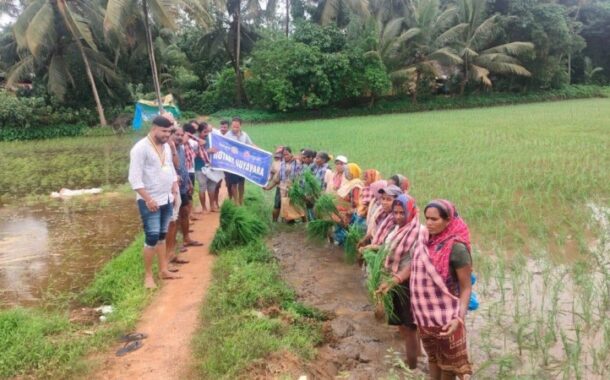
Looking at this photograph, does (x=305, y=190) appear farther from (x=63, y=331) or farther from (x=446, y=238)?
(x=446, y=238)

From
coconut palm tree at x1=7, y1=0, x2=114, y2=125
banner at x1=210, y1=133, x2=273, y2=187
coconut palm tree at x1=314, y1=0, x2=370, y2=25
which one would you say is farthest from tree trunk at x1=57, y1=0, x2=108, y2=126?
banner at x1=210, y1=133, x2=273, y2=187

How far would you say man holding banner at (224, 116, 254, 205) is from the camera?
690 centimetres

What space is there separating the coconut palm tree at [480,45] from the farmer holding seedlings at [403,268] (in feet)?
79.5

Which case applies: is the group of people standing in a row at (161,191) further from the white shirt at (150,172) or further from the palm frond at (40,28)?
the palm frond at (40,28)

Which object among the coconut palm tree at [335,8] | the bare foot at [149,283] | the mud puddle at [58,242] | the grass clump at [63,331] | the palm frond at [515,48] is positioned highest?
the coconut palm tree at [335,8]

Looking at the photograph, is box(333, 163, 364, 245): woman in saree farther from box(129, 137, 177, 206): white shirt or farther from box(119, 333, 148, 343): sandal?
box(119, 333, 148, 343): sandal

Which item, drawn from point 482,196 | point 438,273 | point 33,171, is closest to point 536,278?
point 438,273

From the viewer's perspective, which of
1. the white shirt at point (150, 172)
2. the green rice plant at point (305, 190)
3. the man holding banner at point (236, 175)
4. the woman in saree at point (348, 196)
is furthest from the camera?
the man holding banner at point (236, 175)

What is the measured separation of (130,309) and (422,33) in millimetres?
23495

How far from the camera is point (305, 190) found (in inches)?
229

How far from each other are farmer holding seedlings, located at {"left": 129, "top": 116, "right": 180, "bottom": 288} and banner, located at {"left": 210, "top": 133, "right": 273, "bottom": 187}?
2222 millimetres

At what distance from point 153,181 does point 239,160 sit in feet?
8.42

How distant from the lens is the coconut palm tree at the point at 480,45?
25.4 metres

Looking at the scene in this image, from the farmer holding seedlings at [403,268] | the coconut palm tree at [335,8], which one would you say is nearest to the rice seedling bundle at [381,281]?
the farmer holding seedlings at [403,268]
